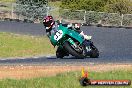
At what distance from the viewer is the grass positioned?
2800 cm

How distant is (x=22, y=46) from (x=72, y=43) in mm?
11317

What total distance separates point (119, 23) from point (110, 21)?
2.87 feet

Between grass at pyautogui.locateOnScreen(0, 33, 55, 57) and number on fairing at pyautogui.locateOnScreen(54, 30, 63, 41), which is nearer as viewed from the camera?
number on fairing at pyautogui.locateOnScreen(54, 30, 63, 41)

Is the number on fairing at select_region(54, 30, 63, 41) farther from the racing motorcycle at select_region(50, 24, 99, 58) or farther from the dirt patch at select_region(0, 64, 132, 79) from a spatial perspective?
the dirt patch at select_region(0, 64, 132, 79)

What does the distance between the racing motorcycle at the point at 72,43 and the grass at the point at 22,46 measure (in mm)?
7520

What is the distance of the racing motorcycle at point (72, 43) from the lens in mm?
19461

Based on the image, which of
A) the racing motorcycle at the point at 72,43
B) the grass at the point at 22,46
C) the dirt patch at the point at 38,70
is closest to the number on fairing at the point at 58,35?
the racing motorcycle at the point at 72,43

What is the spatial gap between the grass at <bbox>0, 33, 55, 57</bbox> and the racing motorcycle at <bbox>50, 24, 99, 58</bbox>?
752 cm

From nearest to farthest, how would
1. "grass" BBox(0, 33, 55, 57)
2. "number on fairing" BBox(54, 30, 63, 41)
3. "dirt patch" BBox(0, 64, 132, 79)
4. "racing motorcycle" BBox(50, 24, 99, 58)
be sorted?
"dirt patch" BBox(0, 64, 132, 79) < "number on fairing" BBox(54, 30, 63, 41) < "racing motorcycle" BBox(50, 24, 99, 58) < "grass" BBox(0, 33, 55, 57)

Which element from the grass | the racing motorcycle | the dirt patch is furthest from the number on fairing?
the grass

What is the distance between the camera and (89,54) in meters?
20.4

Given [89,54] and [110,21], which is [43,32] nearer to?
[110,21]

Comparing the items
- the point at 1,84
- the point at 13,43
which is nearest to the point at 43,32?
the point at 13,43

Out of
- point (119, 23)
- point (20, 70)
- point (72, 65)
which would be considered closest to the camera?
point (20, 70)
